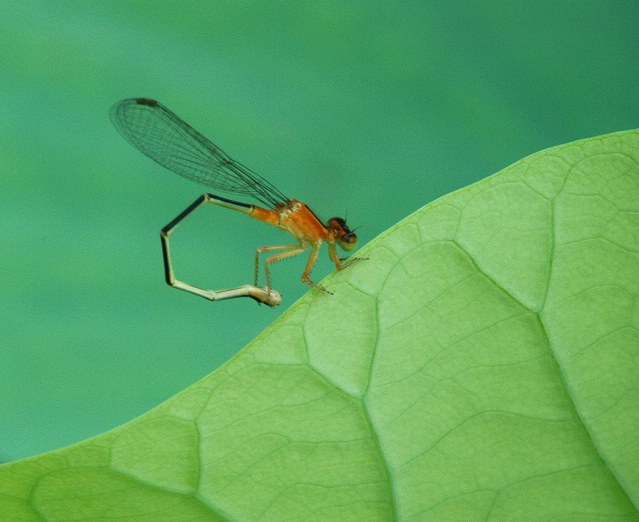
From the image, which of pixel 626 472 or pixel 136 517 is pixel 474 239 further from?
pixel 136 517

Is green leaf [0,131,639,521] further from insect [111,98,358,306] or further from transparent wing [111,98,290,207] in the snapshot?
transparent wing [111,98,290,207]

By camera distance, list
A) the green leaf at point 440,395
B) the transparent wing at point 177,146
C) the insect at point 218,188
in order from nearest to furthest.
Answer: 1. the green leaf at point 440,395
2. the insect at point 218,188
3. the transparent wing at point 177,146

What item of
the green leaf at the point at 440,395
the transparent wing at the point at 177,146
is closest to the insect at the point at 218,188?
the transparent wing at the point at 177,146

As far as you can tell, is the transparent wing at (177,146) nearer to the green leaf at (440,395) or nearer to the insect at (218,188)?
the insect at (218,188)

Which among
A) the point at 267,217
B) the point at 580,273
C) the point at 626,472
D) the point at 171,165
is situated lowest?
the point at 626,472

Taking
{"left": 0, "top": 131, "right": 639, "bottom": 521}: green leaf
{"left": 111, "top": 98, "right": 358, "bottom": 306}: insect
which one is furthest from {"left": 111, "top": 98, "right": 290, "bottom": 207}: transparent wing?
{"left": 0, "top": 131, "right": 639, "bottom": 521}: green leaf

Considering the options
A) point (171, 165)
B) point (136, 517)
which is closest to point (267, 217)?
point (171, 165)

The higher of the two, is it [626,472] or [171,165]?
[171,165]
